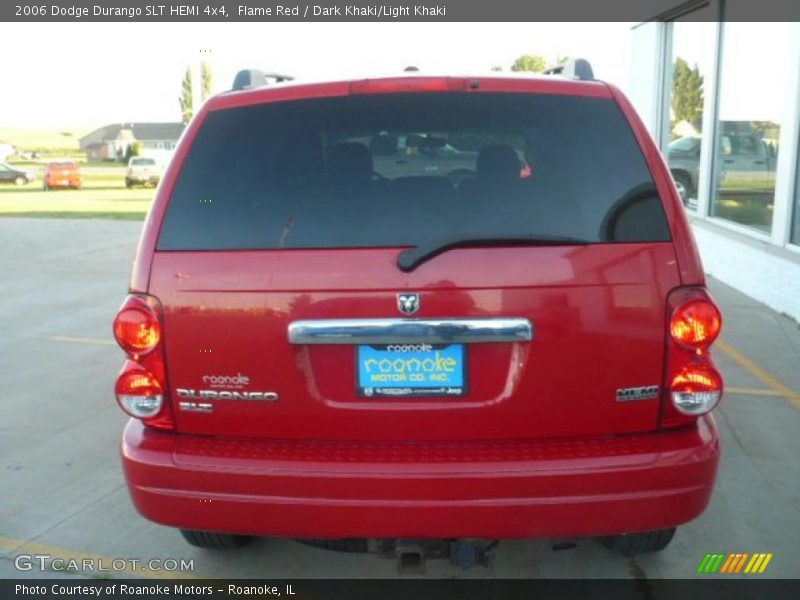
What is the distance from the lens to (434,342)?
2.58 m

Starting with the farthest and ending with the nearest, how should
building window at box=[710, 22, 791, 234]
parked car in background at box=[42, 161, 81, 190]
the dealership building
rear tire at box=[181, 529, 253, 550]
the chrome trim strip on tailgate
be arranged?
parked car in background at box=[42, 161, 81, 190] < building window at box=[710, 22, 791, 234] < the dealership building < rear tire at box=[181, 529, 253, 550] < the chrome trim strip on tailgate

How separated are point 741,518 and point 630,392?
158 centimetres

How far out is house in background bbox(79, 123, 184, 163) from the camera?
9725 centimetres

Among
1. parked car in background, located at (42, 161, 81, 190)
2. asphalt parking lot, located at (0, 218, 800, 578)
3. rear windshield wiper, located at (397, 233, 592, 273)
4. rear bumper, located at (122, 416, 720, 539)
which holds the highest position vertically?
rear windshield wiper, located at (397, 233, 592, 273)

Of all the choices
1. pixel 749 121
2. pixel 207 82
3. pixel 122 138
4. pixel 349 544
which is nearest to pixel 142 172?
pixel 207 82

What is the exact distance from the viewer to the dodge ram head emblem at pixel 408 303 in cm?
257

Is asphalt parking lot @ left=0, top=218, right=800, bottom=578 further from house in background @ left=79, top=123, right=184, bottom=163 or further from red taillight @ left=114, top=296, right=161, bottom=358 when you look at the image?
house in background @ left=79, top=123, right=184, bottom=163

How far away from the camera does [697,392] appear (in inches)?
106

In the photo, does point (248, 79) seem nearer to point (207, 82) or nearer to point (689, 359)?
point (689, 359)

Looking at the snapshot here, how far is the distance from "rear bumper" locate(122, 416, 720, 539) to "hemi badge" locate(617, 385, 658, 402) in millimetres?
136

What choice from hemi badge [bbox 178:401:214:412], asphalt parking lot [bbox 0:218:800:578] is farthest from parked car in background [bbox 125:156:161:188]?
hemi badge [bbox 178:401:214:412]

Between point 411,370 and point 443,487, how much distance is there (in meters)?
0.37

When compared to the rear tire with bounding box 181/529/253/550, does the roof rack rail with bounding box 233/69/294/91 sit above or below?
above

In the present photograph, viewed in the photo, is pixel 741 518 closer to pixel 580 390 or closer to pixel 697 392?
pixel 697 392
